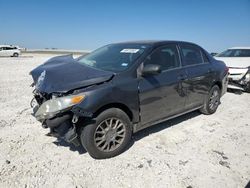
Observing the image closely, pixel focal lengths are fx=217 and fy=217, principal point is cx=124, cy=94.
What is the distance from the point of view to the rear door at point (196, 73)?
171 inches

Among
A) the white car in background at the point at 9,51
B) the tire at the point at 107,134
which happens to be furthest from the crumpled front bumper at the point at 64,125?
the white car in background at the point at 9,51

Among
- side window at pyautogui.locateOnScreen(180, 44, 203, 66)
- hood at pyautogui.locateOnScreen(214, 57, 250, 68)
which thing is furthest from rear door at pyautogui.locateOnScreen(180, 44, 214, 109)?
hood at pyautogui.locateOnScreen(214, 57, 250, 68)

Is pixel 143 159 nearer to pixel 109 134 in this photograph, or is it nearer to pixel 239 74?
pixel 109 134

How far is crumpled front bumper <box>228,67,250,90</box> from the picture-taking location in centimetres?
727

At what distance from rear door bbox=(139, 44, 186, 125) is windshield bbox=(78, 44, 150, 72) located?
0.25m

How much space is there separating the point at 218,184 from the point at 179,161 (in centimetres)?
63

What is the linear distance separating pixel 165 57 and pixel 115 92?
4.65ft

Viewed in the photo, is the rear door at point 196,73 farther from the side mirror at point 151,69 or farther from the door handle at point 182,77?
the side mirror at point 151,69

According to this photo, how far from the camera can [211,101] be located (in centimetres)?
522

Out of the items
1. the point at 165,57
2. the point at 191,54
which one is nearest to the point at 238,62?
the point at 191,54

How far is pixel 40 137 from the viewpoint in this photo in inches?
150

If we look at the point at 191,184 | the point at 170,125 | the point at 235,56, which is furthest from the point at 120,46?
the point at 235,56

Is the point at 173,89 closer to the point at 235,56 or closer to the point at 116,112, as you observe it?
the point at 116,112

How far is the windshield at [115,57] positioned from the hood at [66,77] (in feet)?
0.95
